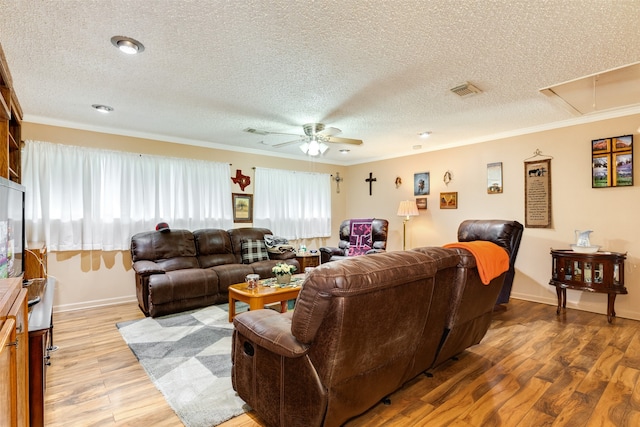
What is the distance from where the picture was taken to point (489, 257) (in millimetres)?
2410

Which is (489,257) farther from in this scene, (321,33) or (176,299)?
(176,299)

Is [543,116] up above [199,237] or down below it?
above

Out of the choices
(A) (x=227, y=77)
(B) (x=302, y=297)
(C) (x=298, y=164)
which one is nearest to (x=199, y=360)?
(B) (x=302, y=297)

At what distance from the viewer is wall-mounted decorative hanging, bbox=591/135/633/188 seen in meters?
3.81

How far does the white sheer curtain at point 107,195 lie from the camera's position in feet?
13.1

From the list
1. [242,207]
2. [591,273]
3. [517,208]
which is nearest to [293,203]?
[242,207]

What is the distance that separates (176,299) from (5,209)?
230 cm

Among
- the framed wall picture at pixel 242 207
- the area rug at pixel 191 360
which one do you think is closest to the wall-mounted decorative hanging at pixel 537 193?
the area rug at pixel 191 360

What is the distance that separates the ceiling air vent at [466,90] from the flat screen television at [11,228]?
3.50 metres

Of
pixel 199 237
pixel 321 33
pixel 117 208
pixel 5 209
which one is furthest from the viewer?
pixel 199 237

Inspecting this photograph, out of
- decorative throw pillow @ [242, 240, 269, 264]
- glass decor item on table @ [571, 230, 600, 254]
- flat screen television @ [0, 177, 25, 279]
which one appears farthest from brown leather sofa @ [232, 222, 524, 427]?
decorative throw pillow @ [242, 240, 269, 264]

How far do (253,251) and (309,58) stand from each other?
3.34 m

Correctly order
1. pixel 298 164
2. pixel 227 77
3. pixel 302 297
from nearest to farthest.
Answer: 1. pixel 302 297
2. pixel 227 77
3. pixel 298 164

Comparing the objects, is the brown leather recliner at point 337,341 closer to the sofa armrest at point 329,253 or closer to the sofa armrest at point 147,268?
the sofa armrest at point 147,268
